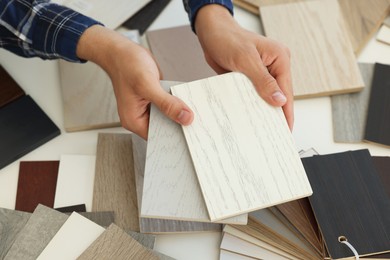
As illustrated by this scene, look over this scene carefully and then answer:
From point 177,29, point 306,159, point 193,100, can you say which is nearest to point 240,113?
point 193,100

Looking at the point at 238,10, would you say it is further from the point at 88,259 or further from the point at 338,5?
the point at 88,259

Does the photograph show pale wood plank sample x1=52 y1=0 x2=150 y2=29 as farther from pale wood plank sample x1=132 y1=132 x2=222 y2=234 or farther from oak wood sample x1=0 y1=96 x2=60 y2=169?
pale wood plank sample x1=132 y1=132 x2=222 y2=234

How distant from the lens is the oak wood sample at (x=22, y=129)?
0.97 m

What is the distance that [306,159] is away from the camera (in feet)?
2.88

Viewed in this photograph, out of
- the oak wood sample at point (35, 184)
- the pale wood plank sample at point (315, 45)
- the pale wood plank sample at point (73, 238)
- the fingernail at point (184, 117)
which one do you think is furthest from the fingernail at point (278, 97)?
the oak wood sample at point (35, 184)

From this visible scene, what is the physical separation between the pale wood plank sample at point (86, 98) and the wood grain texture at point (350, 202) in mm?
471

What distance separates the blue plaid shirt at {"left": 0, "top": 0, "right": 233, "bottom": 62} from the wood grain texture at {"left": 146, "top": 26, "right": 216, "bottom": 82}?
0.15m

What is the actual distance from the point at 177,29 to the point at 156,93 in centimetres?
44

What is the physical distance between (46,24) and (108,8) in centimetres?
28

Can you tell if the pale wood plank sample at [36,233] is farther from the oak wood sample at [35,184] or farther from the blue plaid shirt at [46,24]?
the blue plaid shirt at [46,24]

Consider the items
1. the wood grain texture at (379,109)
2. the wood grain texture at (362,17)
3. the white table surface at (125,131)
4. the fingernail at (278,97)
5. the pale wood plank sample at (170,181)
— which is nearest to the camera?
the pale wood plank sample at (170,181)

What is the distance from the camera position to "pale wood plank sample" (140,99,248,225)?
0.67 meters

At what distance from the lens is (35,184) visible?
0.94 metres

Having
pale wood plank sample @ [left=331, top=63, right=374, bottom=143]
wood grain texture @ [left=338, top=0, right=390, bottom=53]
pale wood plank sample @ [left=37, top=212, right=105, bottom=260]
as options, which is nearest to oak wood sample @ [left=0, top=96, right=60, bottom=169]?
pale wood plank sample @ [left=37, top=212, right=105, bottom=260]
